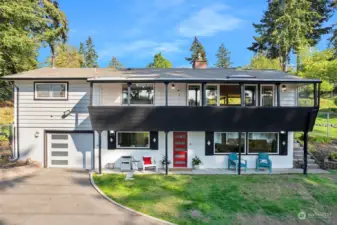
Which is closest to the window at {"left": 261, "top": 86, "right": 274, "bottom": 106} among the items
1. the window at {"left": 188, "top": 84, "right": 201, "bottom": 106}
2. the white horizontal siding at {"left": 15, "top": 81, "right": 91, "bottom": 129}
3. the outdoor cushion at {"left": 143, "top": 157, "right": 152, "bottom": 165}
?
the window at {"left": 188, "top": 84, "right": 201, "bottom": 106}

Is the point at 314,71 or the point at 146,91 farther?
the point at 314,71

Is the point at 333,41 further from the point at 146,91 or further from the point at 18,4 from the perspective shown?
the point at 18,4

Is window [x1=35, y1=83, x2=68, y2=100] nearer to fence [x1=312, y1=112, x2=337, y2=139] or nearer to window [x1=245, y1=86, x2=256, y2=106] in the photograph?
window [x1=245, y1=86, x2=256, y2=106]

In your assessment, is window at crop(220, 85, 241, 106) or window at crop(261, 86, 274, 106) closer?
window at crop(220, 85, 241, 106)

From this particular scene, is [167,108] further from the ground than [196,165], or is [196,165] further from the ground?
[167,108]

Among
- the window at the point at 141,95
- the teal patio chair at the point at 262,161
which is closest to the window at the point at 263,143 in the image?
the teal patio chair at the point at 262,161

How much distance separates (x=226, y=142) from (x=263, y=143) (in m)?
2.01

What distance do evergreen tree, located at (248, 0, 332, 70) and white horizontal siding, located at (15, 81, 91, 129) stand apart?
25.0 meters

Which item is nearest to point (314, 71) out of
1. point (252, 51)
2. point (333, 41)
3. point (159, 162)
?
point (333, 41)

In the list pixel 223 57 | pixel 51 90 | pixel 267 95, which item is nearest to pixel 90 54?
pixel 223 57

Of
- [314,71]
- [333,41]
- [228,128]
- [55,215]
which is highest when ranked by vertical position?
[333,41]

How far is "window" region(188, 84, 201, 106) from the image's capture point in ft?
37.9

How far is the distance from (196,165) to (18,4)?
14.9 metres

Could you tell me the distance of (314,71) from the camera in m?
22.2
